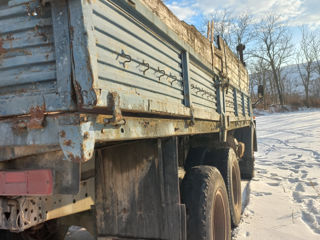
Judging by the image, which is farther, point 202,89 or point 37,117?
point 202,89

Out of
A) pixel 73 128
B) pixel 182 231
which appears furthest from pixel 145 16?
pixel 182 231

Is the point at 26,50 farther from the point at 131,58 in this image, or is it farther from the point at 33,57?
the point at 131,58

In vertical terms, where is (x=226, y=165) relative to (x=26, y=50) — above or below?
below

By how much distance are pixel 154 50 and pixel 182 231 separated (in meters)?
1.35

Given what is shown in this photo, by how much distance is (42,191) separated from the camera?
53.2 inches

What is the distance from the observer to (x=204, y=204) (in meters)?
2.36

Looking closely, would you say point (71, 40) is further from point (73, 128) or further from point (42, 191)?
point (42, 191)

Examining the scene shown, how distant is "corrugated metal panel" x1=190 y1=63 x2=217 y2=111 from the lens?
265cm

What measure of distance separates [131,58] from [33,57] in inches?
21.0

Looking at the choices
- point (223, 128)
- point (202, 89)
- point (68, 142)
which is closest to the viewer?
point (68, 142)

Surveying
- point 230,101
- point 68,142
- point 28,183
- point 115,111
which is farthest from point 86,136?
point 230,101

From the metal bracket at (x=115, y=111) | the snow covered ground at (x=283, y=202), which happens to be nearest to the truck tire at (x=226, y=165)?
the snow covered ground at (x=283, y=202)

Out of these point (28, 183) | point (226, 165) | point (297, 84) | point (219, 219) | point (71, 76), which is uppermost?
point (297, 84)

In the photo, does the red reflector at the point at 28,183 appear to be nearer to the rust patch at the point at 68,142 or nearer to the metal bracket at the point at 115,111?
the rust patch at the point at 68,142
